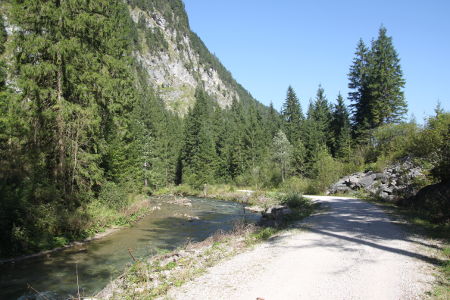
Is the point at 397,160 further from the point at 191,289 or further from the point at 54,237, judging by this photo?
the point at 54,237

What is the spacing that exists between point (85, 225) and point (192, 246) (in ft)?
25.1

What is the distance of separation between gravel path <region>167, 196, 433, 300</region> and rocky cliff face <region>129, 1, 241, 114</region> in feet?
421

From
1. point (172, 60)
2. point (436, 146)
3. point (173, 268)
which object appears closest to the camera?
point (173, 268)

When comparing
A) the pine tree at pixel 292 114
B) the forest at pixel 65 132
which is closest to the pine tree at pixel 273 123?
the pine tree at pixel 292 114

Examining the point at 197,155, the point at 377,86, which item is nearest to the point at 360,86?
the point at 377,86

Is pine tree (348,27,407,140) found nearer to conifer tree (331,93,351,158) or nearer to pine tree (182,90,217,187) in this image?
conifer tree (331,93,351,158)

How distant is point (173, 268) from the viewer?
8.00 m

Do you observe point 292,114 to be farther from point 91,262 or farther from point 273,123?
point 91,262

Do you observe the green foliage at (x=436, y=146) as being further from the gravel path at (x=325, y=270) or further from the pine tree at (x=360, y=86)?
the pine tree at (x=360, y=86)

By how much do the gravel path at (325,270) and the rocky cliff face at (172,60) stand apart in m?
128

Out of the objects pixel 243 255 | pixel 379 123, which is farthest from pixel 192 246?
pixel 379 123

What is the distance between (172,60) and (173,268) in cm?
16861

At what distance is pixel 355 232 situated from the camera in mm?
9641

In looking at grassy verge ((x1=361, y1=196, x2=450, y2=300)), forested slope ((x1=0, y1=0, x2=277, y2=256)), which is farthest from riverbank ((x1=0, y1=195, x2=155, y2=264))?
grassy verge ((x1=361, y1=196, x2=450, y2=300))
